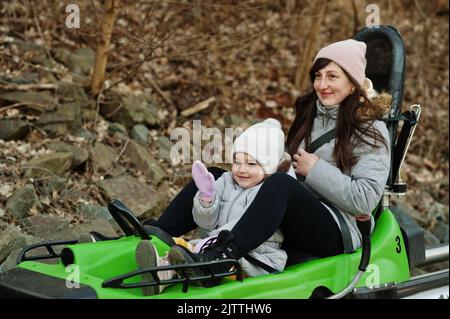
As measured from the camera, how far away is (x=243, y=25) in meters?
9.10

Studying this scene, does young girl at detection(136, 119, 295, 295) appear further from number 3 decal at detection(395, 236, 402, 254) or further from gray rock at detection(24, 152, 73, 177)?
gray rock at detection(24, 152, 73, 177)

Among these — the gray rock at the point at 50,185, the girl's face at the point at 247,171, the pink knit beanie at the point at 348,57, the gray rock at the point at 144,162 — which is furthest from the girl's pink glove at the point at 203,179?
the gray rock at the point at 144,162

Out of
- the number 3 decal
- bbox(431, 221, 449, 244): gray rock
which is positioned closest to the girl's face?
the number 3 decal

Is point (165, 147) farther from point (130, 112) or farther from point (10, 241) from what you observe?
point (10, 241)

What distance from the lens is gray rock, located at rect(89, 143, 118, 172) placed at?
5.59 m

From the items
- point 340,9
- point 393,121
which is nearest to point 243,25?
point 340,9

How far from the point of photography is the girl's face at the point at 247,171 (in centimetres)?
346

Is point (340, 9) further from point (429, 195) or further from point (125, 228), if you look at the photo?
point (125, 228)

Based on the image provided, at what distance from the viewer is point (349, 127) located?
3717 millimetres

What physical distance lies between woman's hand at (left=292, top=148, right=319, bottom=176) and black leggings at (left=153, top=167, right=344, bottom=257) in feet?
0.82

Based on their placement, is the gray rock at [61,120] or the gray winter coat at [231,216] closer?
the gray winter coat at [231,216]

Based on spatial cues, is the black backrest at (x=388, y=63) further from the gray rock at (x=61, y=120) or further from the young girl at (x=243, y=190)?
the gray rock at (x=61, y=120)

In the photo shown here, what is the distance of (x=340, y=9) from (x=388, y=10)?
68 centimetres

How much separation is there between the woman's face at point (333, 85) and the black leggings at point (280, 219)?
0.66 m
